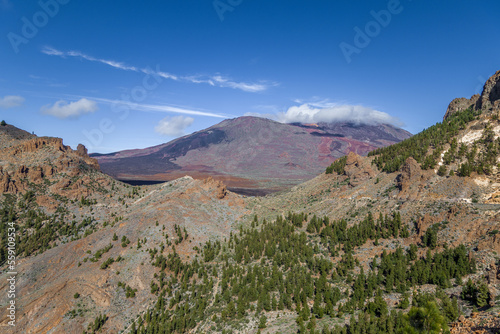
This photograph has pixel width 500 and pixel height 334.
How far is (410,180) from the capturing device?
39.4 metres

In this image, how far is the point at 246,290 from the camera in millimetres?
29750

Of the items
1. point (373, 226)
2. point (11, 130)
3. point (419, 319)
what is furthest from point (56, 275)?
point (11, 130)

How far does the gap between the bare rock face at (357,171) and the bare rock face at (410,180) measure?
8.38 meters

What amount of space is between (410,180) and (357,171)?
40.7 feet

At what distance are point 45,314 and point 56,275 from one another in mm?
9358

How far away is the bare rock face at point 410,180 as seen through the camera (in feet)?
125

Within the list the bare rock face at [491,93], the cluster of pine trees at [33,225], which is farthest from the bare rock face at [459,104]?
the cluster of pine trees at [33,225]

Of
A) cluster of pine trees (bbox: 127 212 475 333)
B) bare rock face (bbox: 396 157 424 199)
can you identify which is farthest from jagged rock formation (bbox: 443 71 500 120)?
cluster of pine trees (bbox: 127 212 475 333)

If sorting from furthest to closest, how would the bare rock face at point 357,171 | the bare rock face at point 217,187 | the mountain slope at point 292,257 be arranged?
1. the bare rock face at point 217,187
2. the bare rock face at point 357,171
3. the mountain slope at point 292,257

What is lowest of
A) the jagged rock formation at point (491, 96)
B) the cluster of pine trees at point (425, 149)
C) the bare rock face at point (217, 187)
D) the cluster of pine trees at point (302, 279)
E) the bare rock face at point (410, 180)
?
the cluster of pine trees at point (302, 279)

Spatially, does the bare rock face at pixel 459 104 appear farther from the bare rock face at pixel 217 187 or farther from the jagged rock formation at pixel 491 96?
the bare rock face at pixel 217 187

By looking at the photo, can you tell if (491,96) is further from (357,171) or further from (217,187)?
(217,187)

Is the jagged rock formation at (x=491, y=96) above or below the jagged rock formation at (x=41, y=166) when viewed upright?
above

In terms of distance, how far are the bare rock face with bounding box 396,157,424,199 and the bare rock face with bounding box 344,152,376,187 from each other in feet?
27.5
